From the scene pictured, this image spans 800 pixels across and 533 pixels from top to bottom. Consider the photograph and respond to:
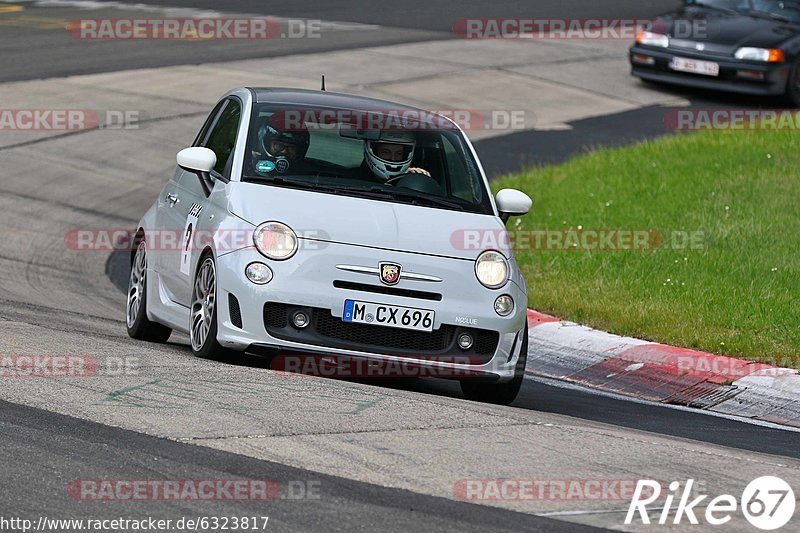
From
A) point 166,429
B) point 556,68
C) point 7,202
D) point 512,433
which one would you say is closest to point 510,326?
point 512,433

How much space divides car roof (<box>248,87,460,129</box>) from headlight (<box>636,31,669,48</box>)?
12.0 metres

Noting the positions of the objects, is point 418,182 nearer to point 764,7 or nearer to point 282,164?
point 282,164

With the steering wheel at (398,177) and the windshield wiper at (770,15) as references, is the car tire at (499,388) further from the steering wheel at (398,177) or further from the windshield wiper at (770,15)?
the windshield wiper at (770,15)

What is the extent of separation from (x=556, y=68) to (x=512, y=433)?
16.7 meters

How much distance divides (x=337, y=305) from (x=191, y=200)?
160 cm

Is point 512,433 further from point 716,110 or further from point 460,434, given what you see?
point 716,110

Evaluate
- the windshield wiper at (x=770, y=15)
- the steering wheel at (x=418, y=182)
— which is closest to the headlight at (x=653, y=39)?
the windshield wiper at (x=770, y=15)

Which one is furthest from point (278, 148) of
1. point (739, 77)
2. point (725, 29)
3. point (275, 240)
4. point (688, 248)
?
point (725, 29)

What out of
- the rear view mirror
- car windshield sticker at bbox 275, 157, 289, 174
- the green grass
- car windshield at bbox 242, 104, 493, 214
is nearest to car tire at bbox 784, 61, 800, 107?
the green grass

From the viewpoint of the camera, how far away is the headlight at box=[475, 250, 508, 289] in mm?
8367

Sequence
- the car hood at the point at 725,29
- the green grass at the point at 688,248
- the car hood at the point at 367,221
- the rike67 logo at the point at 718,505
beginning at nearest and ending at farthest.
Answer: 1. the rike67 logo at the point at 718,505
2. the car hood at the point at 367,221
3. the green grass at the point at 688,248
4. the car hood at the point at 725,29

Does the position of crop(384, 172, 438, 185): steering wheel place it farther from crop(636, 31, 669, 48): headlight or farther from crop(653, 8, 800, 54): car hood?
crop(636, 31, 669, 48): headlight

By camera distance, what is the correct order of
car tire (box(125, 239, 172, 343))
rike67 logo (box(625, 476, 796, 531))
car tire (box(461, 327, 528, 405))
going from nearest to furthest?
1. rike67 logo (box(625, 476, 796, 531))
2. car tire (box(461, 327, 528, 405))
3. car tire (box(125, 239, 172, 343))

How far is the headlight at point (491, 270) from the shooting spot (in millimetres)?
8367
